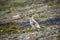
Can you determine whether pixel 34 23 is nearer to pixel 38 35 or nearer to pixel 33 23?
pixel 33 23

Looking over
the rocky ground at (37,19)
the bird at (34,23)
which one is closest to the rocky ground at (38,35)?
the rocky ground at (37,19)

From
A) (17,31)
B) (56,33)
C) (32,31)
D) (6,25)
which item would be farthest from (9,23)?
(56,33)

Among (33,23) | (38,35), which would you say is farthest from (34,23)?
(38,35)

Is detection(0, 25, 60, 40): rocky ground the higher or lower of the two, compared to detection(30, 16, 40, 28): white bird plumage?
lower

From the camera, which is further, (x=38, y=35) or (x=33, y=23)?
(x=33, y=23)

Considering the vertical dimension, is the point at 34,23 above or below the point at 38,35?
above

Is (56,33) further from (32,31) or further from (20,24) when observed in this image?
(20,24)

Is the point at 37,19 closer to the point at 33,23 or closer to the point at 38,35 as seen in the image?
the point at 33,23

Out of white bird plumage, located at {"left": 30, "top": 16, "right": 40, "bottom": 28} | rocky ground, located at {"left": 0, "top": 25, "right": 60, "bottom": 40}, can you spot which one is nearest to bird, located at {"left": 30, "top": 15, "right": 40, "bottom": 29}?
white bird plumage, located at {"left": 30, "top": 16, "right": 40, "bottom": 28}

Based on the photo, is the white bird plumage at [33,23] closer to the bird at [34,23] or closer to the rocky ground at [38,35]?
the bird at [34,23]

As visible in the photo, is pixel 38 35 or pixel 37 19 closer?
pixel 38 35

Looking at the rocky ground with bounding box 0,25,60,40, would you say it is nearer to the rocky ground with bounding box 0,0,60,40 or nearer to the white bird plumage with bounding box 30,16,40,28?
the rocky ground with bounding box 0,0,60,40
